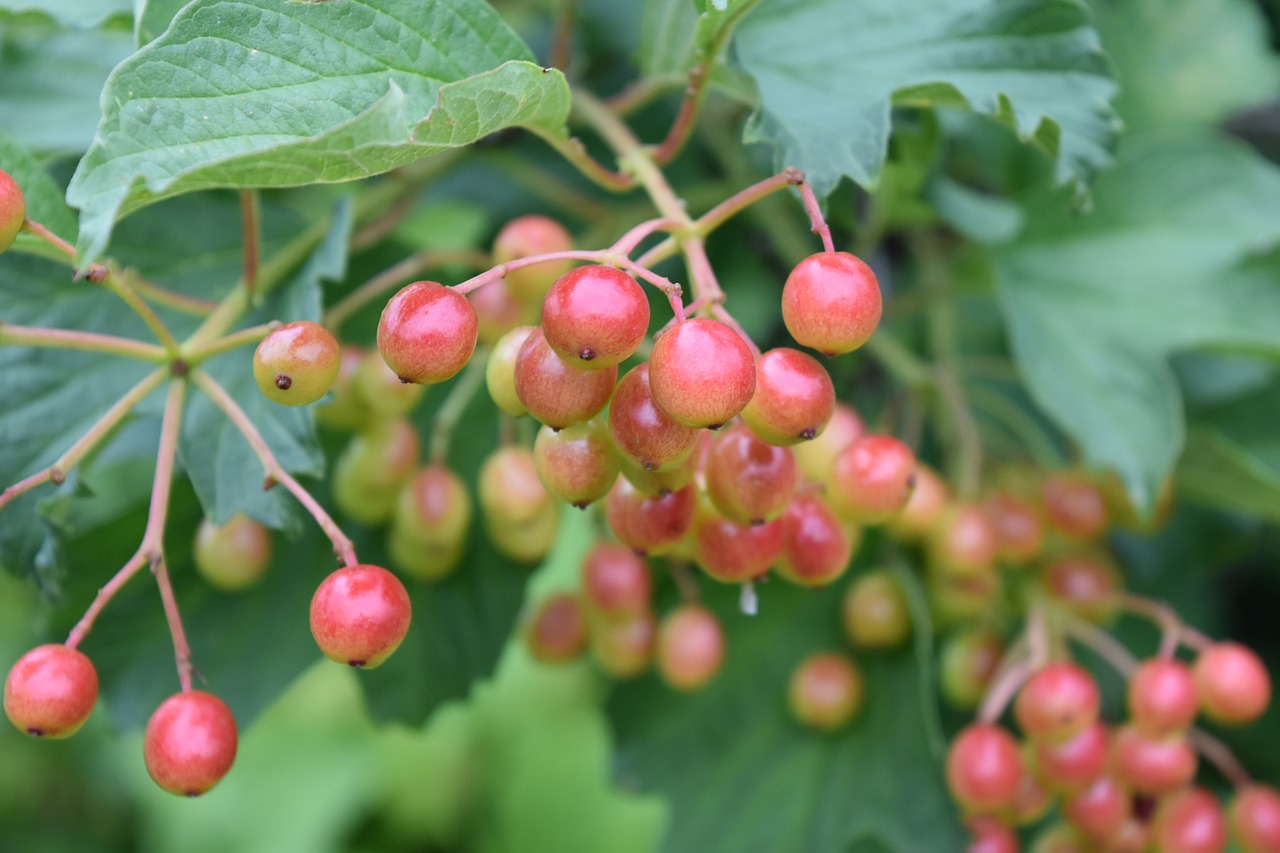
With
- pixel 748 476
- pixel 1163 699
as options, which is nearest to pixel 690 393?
pixel 748 476

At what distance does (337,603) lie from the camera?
2.06 feet

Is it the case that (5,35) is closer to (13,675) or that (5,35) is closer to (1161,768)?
(13,675)

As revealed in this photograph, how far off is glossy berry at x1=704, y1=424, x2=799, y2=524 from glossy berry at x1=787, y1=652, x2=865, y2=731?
464mm

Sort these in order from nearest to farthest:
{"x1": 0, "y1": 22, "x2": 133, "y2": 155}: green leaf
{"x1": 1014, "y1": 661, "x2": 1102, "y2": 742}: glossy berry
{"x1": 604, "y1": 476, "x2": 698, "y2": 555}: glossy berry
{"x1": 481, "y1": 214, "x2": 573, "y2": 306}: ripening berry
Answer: {"x1": 604, "y1": 476, "x2": 698, "y2": 555}: glossy berry < {"x1": 481, "y1": 214, "x2": 573, "y2": 306}: ripening berry < {"x1": 1014, "y1": 661, "x2": 1102, "y2": 742}: glossy berry < {"x1": 0, "y1": 22, "x2": 133, "y2": 155}: green leaf

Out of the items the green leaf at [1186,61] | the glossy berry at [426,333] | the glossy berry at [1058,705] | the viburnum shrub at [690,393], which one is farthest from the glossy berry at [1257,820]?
the glossy berry at [426,333]

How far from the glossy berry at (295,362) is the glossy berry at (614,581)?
0.40 metres

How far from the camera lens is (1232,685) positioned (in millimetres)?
943

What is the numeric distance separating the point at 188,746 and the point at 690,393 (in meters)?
0.37

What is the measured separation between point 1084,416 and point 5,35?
1.07 m

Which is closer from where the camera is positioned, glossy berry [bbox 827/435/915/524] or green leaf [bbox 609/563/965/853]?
glossy berry [bbox 827/435/915/524]

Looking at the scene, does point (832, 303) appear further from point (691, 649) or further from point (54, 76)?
point (54, 76)

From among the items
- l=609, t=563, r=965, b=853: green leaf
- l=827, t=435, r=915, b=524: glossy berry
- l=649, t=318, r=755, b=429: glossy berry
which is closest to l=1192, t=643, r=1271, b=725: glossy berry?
l=609, t=563, r=965, b=853: green leaf

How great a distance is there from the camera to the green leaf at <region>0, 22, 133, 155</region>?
1.02 m

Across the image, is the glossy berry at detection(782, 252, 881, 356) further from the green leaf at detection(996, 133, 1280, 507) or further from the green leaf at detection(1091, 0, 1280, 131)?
the green leaf at detection(1091, 0, 1280, 131)
